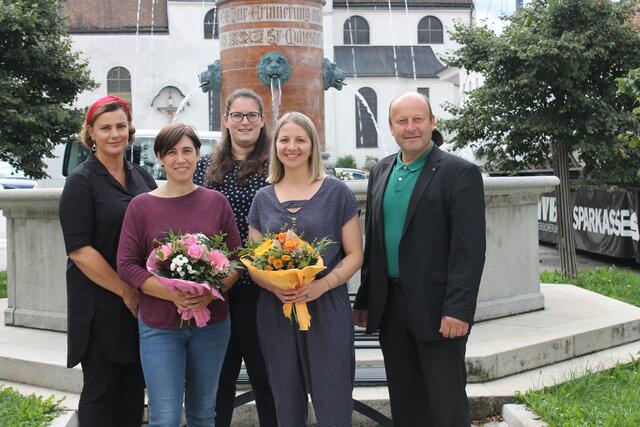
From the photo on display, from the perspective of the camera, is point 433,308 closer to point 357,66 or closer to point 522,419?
point 522,419

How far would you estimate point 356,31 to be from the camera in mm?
56375

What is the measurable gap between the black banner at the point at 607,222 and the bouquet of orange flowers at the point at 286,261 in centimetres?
1258

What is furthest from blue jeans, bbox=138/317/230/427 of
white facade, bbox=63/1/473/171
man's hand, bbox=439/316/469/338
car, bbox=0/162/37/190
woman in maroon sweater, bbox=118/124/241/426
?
white facade, bbox=63/1/473/171

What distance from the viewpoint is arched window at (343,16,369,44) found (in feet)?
184

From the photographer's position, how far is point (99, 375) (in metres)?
4.16

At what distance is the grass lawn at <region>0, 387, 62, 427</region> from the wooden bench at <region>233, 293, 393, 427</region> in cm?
125

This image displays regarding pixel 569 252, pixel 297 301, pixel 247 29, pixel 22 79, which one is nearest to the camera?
pixel 297 301

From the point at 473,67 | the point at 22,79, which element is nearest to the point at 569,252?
the point at 473,67

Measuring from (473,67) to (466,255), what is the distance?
29.4ft

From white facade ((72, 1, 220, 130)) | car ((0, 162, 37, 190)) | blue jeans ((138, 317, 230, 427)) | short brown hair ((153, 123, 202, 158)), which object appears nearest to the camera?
blue jeans ((138, 317, 230, 427))

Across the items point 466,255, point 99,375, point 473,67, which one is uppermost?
point 473,67

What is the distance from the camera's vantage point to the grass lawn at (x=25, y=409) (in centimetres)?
514

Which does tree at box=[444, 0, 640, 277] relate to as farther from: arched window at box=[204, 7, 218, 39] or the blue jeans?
arched window at box=[204, 7, 218, 39]

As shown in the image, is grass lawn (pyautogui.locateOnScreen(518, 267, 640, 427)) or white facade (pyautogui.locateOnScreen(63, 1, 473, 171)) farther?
white facade (pyautogui.locateOnScreen(63, 1, 473, 171))
